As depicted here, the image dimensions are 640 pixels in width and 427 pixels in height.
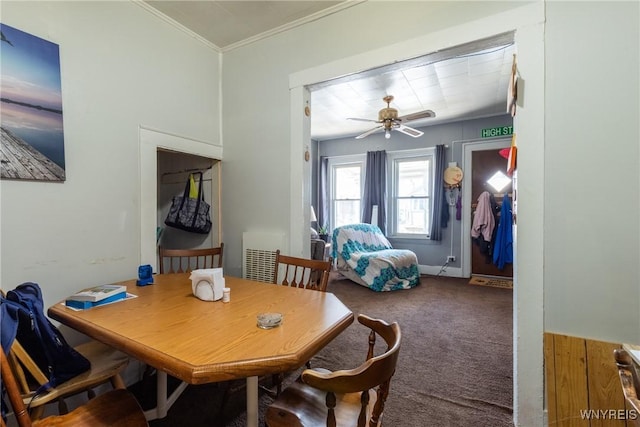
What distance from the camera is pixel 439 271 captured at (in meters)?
5.21

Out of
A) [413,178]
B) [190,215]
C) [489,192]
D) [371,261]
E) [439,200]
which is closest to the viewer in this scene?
[190,215]

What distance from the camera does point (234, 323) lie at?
1188 mm

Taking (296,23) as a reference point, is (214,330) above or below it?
below

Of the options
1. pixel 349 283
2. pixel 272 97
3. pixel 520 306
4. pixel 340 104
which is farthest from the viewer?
pixel 349 283

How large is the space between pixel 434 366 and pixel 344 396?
1.36 metres

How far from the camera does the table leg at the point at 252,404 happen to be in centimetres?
120

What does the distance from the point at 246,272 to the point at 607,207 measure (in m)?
2.45

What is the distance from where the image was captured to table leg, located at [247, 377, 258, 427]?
1.20 m

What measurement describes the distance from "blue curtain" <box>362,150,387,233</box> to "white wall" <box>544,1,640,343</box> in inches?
165

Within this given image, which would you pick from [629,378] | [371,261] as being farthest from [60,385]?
[371,261]

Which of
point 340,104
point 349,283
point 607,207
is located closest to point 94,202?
point 607,207

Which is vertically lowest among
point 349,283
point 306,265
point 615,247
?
point 349,283

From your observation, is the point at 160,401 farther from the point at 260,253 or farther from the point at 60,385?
the point at 260,253

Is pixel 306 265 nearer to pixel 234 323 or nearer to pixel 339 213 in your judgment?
pixel 234 323
